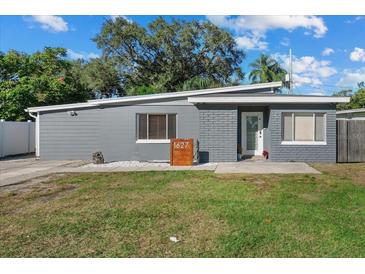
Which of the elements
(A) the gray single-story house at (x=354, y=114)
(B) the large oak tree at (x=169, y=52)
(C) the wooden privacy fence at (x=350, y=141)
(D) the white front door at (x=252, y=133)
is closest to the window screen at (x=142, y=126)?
(D) the white front door at (x=252, y=133)

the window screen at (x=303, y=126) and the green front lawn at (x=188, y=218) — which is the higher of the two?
the window screen at (x=303, y=126)

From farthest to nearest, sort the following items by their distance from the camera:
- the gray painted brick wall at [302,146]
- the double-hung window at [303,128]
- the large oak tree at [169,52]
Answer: the large oak tree at [169,52] → the double-hung window at [303,128] → the gray painted brick wall at [302,146]

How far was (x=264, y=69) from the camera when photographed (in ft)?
110

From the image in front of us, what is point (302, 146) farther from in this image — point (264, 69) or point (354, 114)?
point (264, 69)

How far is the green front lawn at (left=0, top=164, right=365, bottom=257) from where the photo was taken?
12.0 ft

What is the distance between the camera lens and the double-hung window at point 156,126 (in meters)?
13.1

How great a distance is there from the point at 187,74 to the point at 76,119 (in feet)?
61.6

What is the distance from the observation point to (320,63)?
34.2 metres

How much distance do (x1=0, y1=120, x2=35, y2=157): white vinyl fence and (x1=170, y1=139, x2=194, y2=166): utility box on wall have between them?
10.4 metres

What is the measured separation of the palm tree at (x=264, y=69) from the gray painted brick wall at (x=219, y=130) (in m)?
23.1

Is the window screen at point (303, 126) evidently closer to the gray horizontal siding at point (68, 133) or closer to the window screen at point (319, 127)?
the window screen at point (319, 127)

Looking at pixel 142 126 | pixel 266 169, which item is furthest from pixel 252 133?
pixel 142 126
